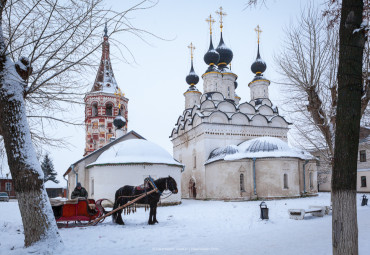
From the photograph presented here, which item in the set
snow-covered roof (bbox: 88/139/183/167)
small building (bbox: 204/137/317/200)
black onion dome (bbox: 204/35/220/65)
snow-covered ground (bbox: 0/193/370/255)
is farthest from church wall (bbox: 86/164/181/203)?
black onion dome (bbox: 204/35/220/65)

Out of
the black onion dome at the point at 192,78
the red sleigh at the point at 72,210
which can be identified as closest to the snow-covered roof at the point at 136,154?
the red sleigh at the point at 72,210

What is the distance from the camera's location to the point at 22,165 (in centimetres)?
580

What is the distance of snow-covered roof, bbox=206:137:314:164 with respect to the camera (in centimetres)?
2069

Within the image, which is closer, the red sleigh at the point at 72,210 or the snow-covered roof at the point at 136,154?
the red sleigh at the point at 72,210

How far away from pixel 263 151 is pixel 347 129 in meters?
16.7

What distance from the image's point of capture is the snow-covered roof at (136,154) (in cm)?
1703

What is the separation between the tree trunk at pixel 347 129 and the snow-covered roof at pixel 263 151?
16.1 meters

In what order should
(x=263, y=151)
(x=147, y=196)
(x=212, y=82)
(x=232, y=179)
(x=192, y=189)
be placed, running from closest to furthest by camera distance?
(x=147, y=196) < (x=263, y=151) < (x=232, y=179) < (x=192, y=189) < (x=212, y=82)

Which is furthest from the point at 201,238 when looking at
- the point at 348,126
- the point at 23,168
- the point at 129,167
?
the point at 129,167

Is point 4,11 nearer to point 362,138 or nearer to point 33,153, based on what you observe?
point 33,153

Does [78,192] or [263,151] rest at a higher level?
[263,151]

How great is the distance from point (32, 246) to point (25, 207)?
0.69 metres

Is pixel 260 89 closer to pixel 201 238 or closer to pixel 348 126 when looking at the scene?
pixel 201 238

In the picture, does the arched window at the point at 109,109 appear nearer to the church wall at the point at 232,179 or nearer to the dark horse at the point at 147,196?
the church wall at the point at 232,179
